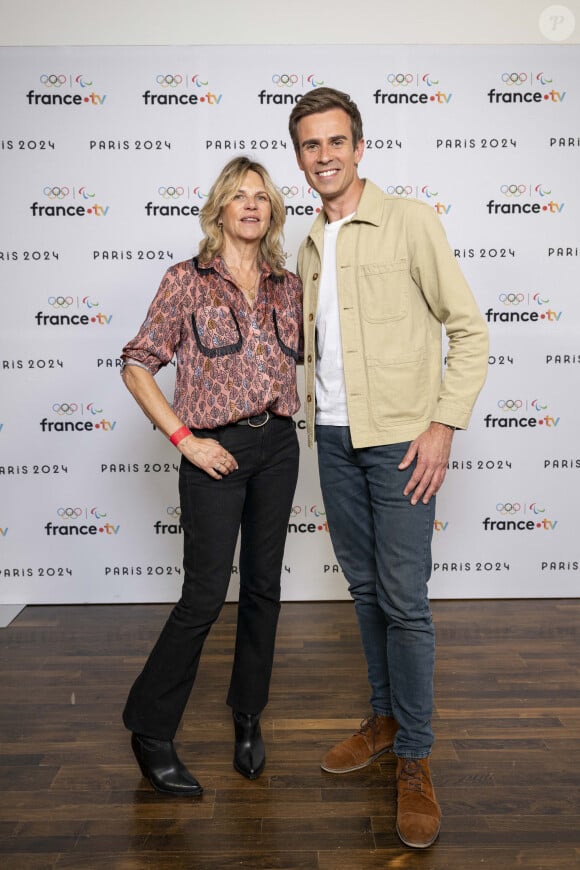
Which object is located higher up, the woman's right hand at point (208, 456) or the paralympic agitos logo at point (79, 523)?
the woman's right hand at point (208, 456)

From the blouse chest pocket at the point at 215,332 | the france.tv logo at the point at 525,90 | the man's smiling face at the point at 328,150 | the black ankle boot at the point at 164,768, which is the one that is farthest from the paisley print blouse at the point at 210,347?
the france.tv logo at the point at 525,90

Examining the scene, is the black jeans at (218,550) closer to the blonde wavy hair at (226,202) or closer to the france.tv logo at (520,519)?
the blonde wavy hair at (226,202)

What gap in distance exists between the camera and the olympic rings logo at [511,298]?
3348 millimetres

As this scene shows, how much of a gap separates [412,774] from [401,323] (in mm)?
1125

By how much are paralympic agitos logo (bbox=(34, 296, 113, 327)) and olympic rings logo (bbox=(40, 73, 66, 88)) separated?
0.89 m

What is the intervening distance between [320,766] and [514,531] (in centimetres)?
174

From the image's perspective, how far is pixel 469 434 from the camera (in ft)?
11.2

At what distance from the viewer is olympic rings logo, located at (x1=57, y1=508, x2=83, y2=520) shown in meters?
3.44

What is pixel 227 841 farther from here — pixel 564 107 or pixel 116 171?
pixel 564 107

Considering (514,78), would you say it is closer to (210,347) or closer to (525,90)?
(525,90)

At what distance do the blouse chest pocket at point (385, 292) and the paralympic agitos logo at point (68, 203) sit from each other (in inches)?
72.0

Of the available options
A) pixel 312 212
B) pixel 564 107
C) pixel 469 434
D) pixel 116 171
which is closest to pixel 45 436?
pixel 116 171

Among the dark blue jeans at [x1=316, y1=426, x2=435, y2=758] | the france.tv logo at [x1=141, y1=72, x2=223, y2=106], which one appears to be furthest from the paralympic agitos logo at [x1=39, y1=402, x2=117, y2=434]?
the dark blue jeans at [x1=316, y1=426, x2=435, y2=758]

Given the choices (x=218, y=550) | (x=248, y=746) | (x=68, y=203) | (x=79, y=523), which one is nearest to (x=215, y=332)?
(x=218, y=550)
